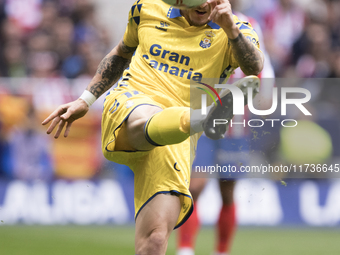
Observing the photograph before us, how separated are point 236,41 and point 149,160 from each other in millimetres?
866

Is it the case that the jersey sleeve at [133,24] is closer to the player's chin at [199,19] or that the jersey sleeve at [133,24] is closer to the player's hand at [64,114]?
the player's chin at [199,19]

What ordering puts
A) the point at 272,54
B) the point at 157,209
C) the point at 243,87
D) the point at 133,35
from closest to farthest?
1. the point at 243,87
2. the point at 157,209
3. the point at 133,35
4. the point at 272,54

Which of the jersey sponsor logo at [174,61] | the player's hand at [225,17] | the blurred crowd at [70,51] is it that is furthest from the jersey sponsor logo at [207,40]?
the blurred crowd at [70,51]

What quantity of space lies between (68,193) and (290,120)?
2.67 meters

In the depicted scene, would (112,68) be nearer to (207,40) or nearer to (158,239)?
(207,40)

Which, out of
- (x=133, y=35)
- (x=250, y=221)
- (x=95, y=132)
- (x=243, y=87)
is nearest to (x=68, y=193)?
(x=95, y=132)

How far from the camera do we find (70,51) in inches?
285

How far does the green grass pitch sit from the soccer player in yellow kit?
2.06 meters

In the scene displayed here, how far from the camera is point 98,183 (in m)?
6.09

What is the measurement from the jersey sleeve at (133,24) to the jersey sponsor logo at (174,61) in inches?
9.8

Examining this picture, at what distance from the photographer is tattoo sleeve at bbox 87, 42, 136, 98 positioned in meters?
3.47

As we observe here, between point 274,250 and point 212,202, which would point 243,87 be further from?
point 212,202

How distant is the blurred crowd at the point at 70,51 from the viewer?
598 centimetres

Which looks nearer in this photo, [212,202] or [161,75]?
[161,75]
